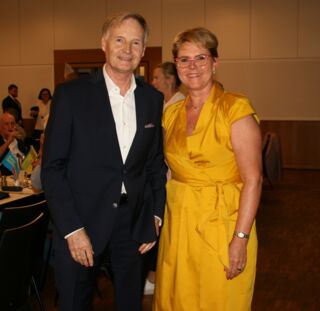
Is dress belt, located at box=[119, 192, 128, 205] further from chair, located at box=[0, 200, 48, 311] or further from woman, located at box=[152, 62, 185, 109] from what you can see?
woman, located at box=[152, 62, 185, 109]

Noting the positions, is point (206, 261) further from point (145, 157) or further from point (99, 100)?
point (99, 100)

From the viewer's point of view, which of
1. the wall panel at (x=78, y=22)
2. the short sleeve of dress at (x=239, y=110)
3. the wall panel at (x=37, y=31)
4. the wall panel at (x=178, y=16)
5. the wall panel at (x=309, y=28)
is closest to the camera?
the short sleeve of dress at (x=239, y=110)

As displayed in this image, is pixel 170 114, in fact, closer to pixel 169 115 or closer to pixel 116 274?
pixel 169 115

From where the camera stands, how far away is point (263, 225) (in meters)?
5.37

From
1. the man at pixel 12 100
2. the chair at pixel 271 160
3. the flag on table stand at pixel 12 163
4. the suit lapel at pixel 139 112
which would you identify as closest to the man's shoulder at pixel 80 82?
the suit lapel at pixel 139 112

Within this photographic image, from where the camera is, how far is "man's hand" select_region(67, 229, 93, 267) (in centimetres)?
176

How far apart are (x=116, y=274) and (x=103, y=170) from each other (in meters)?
0.47

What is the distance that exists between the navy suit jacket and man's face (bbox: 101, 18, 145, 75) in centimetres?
10

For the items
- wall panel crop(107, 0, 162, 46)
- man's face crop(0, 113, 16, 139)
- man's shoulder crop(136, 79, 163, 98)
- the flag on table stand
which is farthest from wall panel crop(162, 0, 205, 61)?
man's shoulder crop(136, 79, 163, 98)

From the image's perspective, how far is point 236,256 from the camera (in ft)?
6.26

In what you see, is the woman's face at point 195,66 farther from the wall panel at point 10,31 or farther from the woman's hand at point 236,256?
the wall panel at point 10,31

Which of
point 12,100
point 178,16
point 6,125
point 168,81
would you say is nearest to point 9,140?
point 6,125

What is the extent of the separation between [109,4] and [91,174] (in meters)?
9.25

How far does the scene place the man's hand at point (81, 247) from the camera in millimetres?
1757
